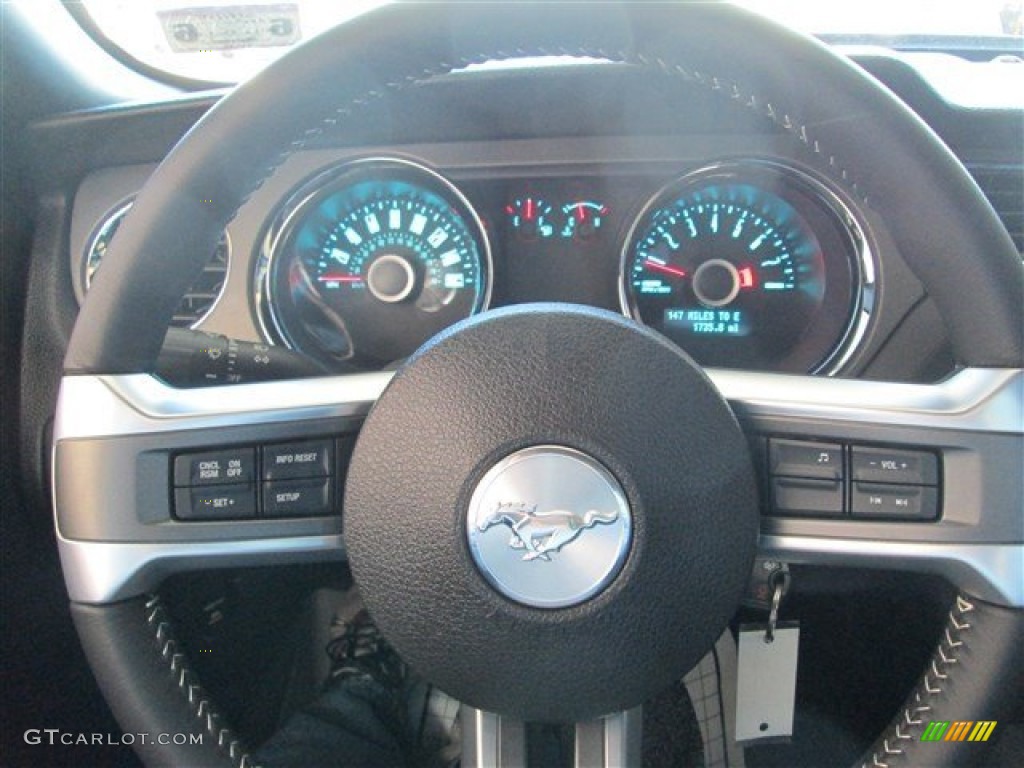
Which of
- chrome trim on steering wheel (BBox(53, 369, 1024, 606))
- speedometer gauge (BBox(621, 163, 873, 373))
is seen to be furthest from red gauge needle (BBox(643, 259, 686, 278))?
chrome trim on steering wheel (BBox(53, 369, 1024, 606))

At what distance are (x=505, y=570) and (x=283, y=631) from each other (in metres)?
1.03

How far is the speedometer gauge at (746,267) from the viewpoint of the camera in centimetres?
150

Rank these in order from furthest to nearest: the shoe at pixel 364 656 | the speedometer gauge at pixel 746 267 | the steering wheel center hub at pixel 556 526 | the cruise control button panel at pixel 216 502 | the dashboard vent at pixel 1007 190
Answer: the shoe at pixel 364 656, the speedometer gauge at pixel 746 267, the dashboard vent at pixel 1007 190, the cruise control button panel at pixel 216 502, the steering wheel center hub at pixel 556 526

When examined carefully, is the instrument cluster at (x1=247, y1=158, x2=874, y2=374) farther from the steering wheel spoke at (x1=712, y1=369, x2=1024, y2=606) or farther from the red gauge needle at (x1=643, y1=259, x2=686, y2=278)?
the steering wheel spoke at (x1=712, y1=369, x2=1024, y2=606)

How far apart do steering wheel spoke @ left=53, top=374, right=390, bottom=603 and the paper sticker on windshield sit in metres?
0.80

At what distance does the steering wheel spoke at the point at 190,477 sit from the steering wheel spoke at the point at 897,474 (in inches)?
15.1

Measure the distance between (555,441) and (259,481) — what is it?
11.5 inches

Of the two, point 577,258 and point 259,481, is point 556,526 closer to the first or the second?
point 259,481

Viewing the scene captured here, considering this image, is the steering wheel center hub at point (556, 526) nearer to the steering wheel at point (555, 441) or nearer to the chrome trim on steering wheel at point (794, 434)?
the steering wheel at point (555, 441)

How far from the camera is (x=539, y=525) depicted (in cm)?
83

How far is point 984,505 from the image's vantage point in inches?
35.2

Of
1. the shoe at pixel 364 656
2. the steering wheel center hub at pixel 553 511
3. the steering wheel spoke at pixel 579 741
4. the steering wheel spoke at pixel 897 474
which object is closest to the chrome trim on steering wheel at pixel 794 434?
the steering wheel spoke at pixel 897 474

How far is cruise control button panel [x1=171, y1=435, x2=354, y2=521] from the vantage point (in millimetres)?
A: 931
